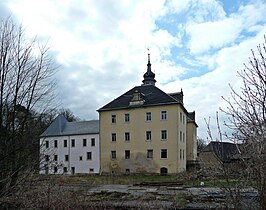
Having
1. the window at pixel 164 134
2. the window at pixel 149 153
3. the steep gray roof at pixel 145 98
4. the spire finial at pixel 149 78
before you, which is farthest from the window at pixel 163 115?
the spire finial at pixel 149 78

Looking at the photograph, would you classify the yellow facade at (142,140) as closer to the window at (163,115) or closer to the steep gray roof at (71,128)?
the window at (163,115)

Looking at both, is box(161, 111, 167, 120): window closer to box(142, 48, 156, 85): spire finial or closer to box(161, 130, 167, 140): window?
box(161, 130, 167, 140): window

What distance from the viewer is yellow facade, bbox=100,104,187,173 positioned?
4172cm

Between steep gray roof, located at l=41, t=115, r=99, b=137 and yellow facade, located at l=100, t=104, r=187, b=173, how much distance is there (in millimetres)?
8176

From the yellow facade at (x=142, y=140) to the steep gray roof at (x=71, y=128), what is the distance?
8.18 meters

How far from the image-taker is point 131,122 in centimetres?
4469

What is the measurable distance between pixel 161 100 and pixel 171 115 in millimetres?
2737

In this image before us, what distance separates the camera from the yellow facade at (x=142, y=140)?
41719mm

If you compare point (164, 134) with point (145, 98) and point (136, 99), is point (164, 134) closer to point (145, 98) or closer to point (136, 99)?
point (145, 98)

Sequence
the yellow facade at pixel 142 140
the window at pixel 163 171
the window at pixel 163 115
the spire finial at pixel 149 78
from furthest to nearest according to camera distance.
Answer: the spire finial at pixel 149 78 → the window at pixel 163 115 → the yellow facade at pixel 142 140 → the window at pixel 163 171

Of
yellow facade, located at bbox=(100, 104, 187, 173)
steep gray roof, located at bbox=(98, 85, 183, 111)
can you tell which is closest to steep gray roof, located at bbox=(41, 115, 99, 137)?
yellow facade, located at bbox=(100, 104, 187, 173)

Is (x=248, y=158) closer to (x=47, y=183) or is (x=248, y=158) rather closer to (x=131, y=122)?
(x=47, y=183)

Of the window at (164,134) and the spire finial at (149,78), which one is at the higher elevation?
the spire finial at (149,78)

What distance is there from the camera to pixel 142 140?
143ft
